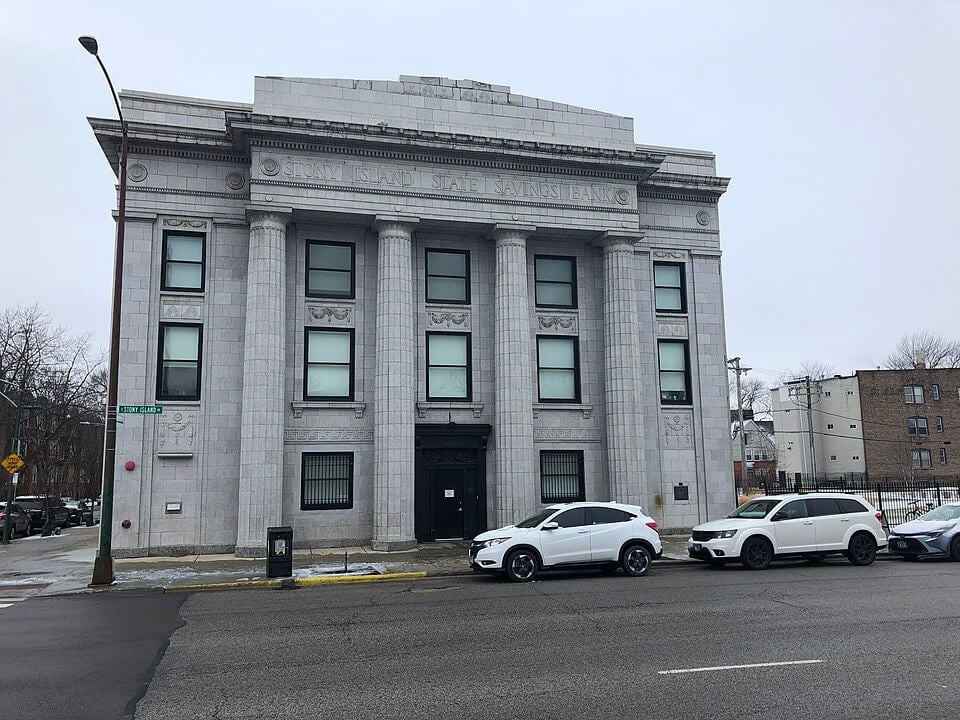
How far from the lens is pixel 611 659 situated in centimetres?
871

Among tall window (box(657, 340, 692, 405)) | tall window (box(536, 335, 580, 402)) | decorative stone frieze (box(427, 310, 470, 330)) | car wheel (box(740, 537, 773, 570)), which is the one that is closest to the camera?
car wheel (box(740, 537, 773, 570))

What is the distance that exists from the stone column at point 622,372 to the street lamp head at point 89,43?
1575 cm

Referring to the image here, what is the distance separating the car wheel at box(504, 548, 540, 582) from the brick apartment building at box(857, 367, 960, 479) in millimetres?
49462

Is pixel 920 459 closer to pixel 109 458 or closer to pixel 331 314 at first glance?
pixel 331 314

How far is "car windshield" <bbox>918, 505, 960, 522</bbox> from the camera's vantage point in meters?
19.7

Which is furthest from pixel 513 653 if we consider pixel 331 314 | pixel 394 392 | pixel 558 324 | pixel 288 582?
pixel 558 324

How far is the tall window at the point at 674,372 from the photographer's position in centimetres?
2609

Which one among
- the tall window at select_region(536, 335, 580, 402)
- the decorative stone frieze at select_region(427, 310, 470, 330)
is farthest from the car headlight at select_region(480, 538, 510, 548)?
the decorative stone frieze at select_region(427, 310, 470, 330)

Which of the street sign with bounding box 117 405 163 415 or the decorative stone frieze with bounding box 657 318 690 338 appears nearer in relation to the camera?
the street sign with bounding box 117 405 163 415

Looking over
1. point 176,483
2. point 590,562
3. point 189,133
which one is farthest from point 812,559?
point 189,133

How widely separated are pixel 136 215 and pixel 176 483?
7984 millimetres

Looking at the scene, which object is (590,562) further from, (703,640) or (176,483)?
(176,483)

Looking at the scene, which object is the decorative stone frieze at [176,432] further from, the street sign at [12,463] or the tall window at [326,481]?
the street sign at [12,463]

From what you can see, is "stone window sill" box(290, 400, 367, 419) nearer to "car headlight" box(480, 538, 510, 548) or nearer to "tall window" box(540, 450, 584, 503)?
"tall window" box(540, 450, 584, 503)
